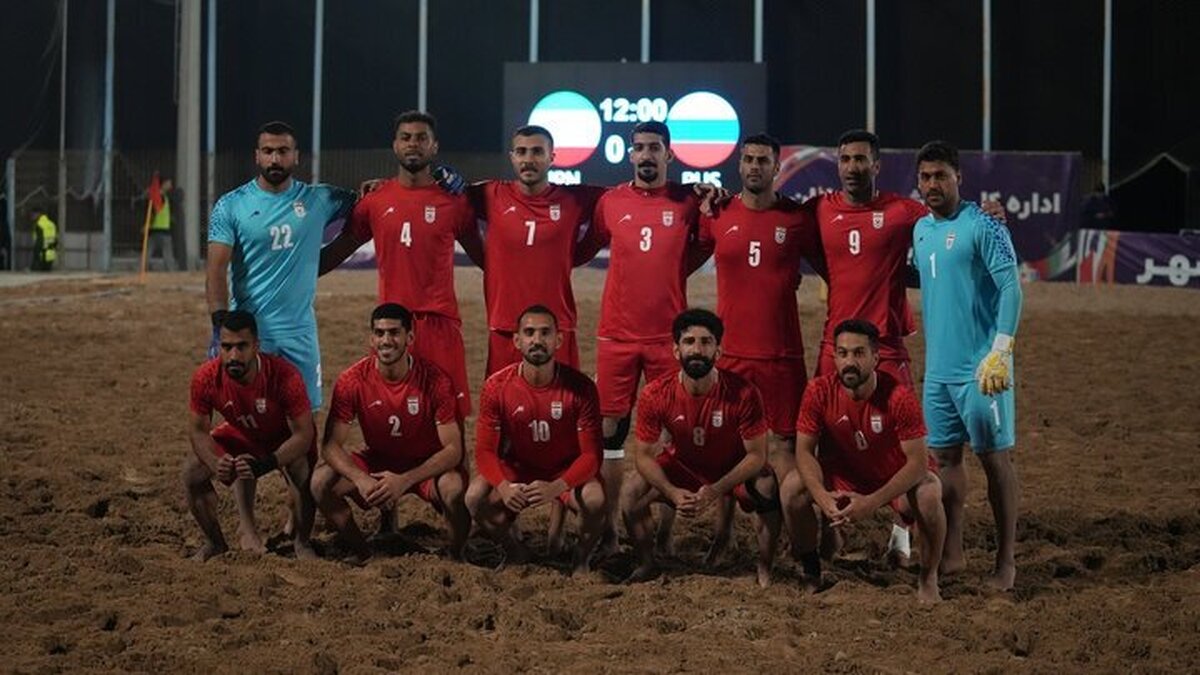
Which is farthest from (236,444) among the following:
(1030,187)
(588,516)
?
(1030,187)

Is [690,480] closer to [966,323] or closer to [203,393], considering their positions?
[966,323]

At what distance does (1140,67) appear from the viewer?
31.1 metres

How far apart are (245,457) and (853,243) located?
10.1ft

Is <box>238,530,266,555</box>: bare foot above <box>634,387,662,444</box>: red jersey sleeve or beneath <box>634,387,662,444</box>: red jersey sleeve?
beneath

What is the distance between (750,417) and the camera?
25.0 feet

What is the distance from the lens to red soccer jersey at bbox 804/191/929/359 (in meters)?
7.89

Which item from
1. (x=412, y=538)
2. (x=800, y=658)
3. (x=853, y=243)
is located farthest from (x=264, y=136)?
(x=800, y=658)

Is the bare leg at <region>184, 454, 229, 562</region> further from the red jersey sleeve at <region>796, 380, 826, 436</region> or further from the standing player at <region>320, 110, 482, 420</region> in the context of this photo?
the red jersey sleeve at <region>796, 380, 826, 436</region>

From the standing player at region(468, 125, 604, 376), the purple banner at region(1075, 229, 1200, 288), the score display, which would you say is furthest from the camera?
the score display

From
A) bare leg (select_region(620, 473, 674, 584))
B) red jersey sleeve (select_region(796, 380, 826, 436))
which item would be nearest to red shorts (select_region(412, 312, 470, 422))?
bare leg (select_region(620, 473, 674, 584))

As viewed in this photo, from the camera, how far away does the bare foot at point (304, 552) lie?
7.91m

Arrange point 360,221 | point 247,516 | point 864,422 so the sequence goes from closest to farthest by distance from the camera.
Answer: point 864,422 → point 247,516 → point 360,221

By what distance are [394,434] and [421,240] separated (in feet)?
3.58

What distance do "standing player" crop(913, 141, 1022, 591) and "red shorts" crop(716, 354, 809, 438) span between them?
2.42 ft
